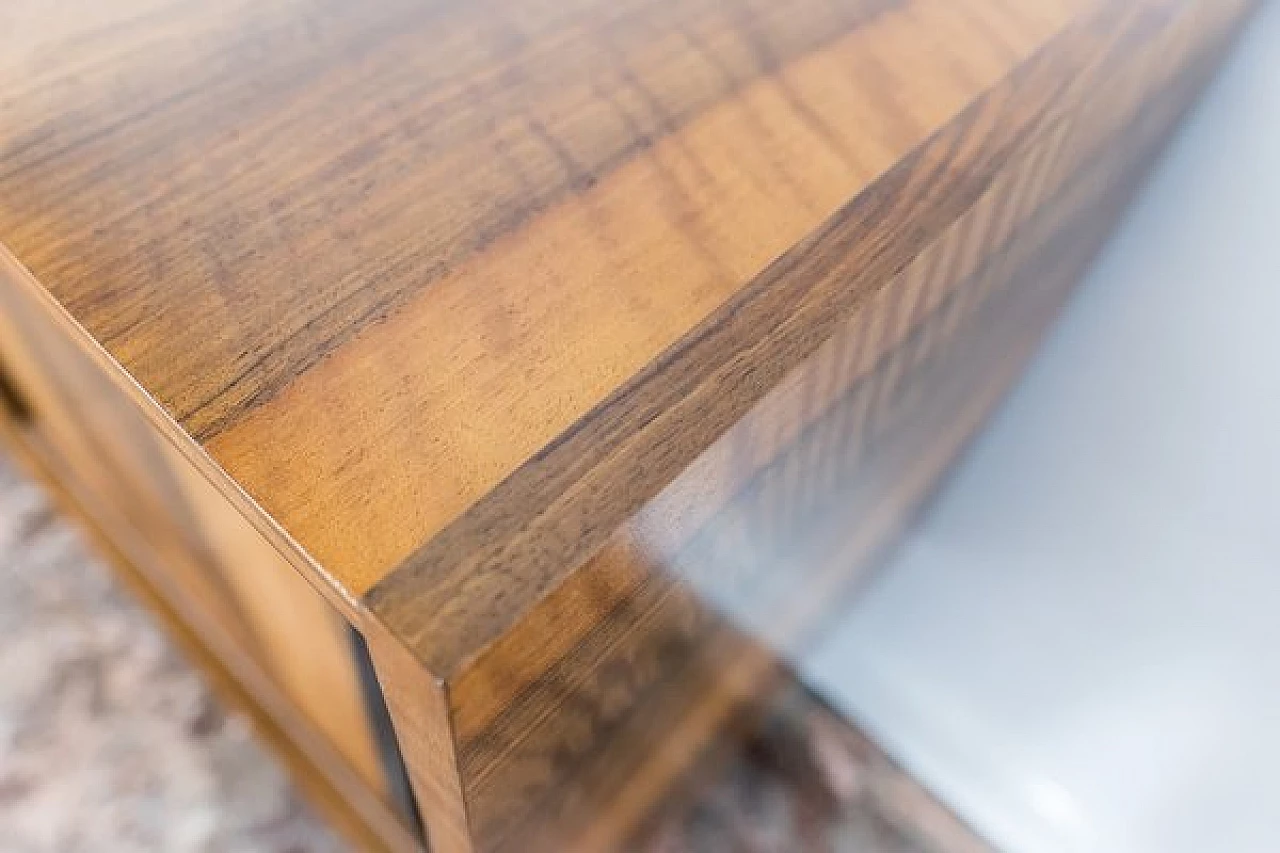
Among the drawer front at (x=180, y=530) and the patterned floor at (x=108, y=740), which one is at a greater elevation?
the drawer front at (x=180, y=530)

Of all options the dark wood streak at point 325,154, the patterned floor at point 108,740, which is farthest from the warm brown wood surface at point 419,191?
the patterned floor at point 108,740

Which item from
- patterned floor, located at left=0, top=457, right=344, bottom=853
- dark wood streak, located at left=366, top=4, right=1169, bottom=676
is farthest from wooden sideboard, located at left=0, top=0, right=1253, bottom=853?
patterned floor, located at left=0, top=457, right=344, bottom=853

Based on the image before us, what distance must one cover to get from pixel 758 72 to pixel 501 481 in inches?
7.7

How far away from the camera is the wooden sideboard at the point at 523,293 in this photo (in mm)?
263

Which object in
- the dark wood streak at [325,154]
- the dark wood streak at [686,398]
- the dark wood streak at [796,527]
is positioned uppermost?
the dark wood streak at [325,154]

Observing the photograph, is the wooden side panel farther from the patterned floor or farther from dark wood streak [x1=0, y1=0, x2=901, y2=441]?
the patterned floor

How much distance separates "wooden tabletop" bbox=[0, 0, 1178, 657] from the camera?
27 centimetres

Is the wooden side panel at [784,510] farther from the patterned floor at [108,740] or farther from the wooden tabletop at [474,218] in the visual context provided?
the patterned floor at [108,740]

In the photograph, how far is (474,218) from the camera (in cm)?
32

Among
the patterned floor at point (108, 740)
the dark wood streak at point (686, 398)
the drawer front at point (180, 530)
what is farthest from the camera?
the patterned floor at point (108, 740)

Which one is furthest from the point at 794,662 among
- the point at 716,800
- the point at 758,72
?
the point at 758,72

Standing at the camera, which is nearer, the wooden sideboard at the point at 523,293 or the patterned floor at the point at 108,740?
the wooden sideboard at the point at 523,293

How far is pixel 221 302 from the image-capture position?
0.98 ft

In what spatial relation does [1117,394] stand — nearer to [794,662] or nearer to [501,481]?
[794,662]
